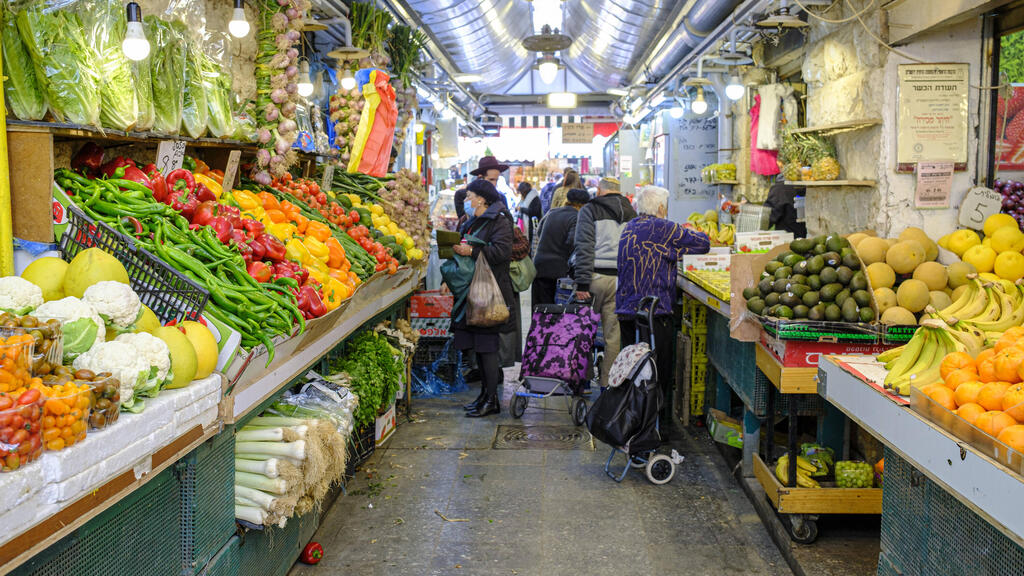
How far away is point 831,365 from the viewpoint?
347cm

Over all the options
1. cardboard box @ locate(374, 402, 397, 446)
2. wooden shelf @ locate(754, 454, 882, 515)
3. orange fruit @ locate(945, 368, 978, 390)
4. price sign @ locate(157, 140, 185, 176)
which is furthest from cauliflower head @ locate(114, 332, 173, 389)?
cardboard box @ locate(374, 402, 397, 446)

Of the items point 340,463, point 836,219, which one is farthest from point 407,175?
point 340,463

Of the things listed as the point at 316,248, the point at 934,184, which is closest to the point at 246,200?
the point at 316,248

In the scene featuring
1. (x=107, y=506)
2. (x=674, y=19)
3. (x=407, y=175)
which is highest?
(x=674, y=19)

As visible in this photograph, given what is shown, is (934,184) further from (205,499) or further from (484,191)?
(205,499)

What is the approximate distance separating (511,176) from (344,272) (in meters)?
22.7

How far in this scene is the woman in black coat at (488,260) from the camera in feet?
21.5

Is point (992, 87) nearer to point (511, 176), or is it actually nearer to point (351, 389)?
point (351, 389)

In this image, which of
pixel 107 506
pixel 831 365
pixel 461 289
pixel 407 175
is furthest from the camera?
pixel 407 175

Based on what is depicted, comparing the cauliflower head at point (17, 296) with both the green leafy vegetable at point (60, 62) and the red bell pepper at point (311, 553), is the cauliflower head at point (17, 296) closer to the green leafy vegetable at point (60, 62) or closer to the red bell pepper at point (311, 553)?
the green leafy vegetable at point (60, 62)

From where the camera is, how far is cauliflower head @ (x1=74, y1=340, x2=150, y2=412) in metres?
2.22

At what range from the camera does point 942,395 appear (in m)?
2.63

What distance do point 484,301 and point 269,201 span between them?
200cm

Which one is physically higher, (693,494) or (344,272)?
(344,272)
